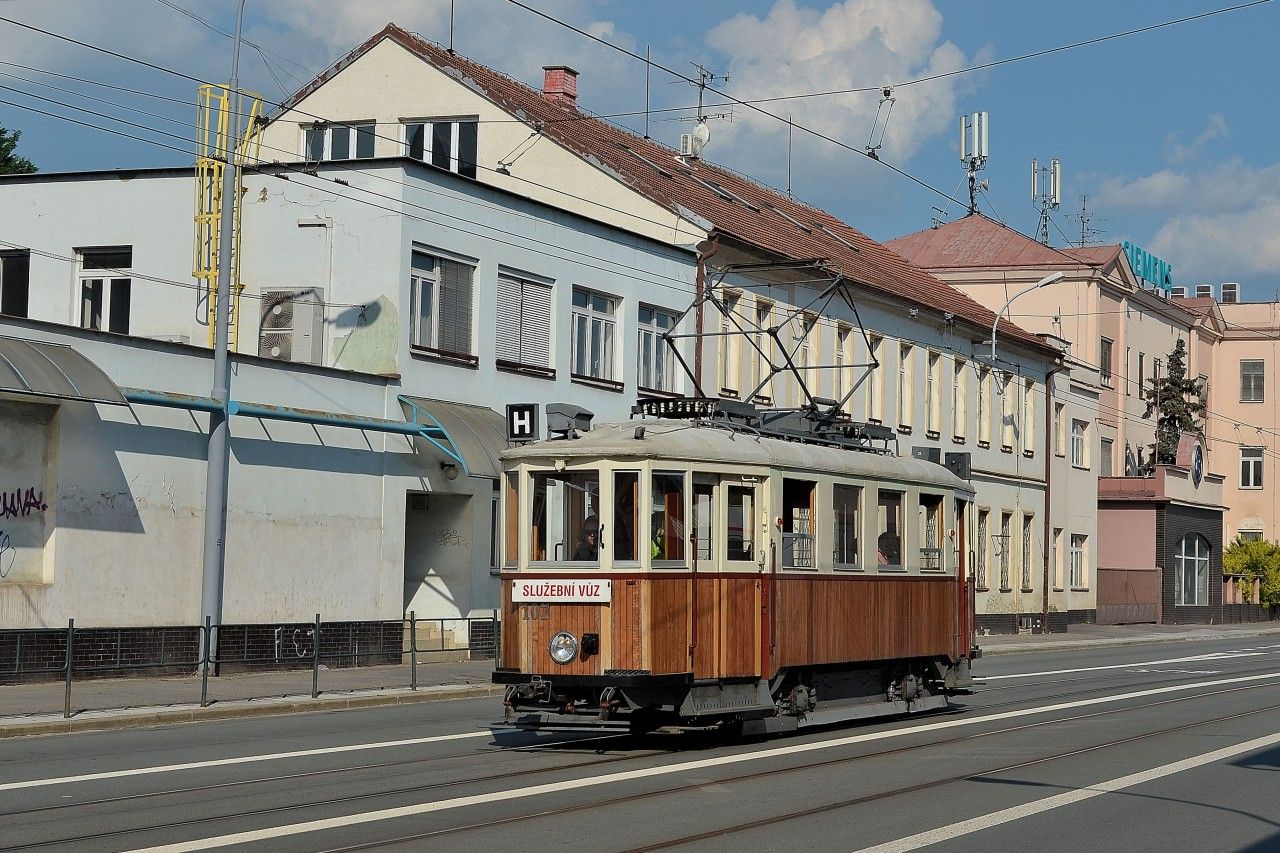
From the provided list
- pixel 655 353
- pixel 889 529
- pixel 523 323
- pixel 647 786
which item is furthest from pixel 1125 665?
pixel 647 786

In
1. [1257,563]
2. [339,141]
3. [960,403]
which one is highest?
[339,141]

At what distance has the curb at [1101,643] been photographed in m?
40.5

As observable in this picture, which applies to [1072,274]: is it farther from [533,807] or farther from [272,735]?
[533,807]

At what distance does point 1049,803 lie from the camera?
1218cm

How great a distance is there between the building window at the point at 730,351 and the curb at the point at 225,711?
619 inches

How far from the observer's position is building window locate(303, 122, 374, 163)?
38031 millimetres

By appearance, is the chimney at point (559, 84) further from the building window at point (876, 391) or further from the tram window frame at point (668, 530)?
the tram window frame at point (668, 530)

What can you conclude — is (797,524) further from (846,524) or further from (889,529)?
(889,529)

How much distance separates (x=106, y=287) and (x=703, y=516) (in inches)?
678

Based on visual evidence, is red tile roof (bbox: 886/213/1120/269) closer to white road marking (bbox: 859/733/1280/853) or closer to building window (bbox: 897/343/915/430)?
building window (bbox: 897/343/915/430)

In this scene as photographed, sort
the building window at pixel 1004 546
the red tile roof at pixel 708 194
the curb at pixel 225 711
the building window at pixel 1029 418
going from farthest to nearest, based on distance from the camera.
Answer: the building window at pixel 1029 418
the building window at pixel 1004 546
the red tile roof at pixel 708 194
the curb at pixel 225 711

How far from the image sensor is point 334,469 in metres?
26.5

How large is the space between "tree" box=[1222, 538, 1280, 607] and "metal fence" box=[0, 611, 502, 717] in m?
47.2

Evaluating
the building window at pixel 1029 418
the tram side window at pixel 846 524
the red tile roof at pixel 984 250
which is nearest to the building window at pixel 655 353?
the tram side window at pixel 846 524
